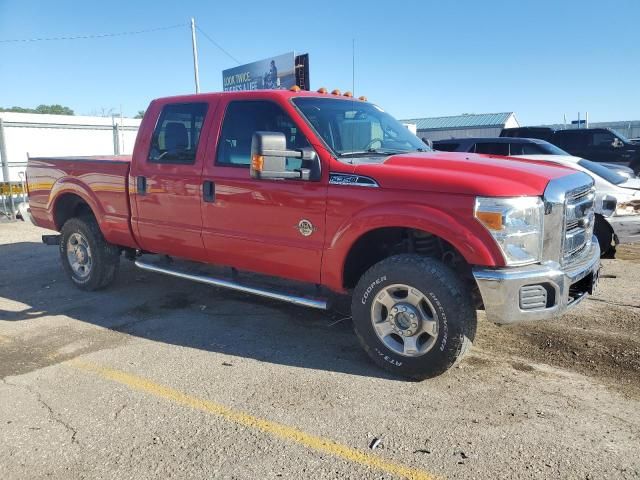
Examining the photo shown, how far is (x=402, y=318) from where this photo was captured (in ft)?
12.7

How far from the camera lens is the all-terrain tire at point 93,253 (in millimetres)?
6129

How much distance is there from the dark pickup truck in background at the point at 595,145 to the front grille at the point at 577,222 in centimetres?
1234

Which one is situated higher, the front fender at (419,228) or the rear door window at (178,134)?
the rear door window at (178,134)

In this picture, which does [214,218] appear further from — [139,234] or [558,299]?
[558,299]

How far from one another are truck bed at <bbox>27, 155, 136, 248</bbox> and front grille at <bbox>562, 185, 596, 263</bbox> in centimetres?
409

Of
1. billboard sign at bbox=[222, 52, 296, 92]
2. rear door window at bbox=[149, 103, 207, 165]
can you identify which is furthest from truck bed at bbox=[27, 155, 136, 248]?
billboard sign at bbox=[222, 52, 296, 92]

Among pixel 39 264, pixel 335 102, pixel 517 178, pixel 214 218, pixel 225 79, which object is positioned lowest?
pixel 39 264

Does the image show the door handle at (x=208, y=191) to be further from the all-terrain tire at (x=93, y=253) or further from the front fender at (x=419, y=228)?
the all-terrain tire at (x=93, y=253)

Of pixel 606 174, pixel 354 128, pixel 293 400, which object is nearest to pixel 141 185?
pixel 354 128

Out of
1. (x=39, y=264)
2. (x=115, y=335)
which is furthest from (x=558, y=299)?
(x=39, y=264)

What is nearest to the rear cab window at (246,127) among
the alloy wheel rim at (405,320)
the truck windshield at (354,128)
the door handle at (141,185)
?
the truck windshield at (354,128)

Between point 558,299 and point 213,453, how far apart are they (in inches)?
93.1

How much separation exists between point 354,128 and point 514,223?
1.76m

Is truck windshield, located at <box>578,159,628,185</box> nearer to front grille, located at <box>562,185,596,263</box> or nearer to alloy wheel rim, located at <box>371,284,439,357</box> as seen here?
front grille, located at <box>562,185,596,263</box>
